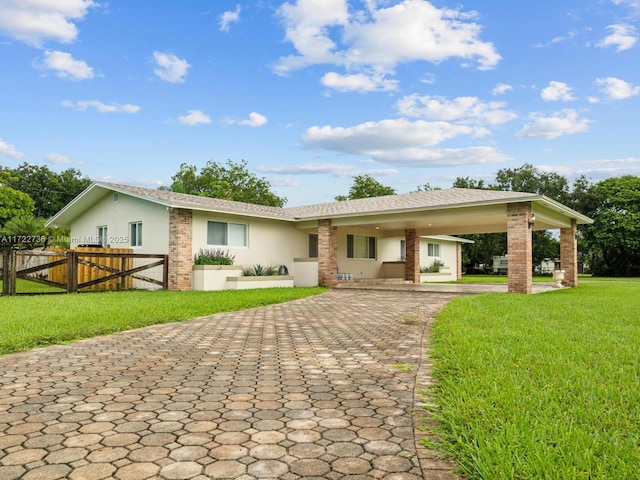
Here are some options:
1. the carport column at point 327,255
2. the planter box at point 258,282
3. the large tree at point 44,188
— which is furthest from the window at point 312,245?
the large tree at point 44,188

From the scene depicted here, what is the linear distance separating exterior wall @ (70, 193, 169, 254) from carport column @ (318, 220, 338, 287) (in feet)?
21.3

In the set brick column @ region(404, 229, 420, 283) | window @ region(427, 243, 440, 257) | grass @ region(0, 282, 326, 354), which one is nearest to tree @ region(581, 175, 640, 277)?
window @ region(427, 243, 440, 257)

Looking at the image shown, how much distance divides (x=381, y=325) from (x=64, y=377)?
5126mm

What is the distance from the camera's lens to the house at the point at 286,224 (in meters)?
15.5

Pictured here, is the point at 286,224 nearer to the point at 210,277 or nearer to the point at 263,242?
the point at 263,242

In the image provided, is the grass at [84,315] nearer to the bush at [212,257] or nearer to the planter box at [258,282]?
the planter box at [258,282]

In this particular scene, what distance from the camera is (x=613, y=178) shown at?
129 feet

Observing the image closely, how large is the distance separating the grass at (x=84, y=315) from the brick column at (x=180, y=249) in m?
4.15

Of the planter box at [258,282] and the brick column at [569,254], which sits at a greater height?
the brick column at [569,254]

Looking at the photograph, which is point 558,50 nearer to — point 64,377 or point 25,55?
point 64,377

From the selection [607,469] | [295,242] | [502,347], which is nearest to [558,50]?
[295,242]

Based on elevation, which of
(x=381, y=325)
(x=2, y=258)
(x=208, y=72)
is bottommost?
(x=381, y=325)

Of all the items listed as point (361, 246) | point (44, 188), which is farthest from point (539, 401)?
point (44, 188)

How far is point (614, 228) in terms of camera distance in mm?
35938
